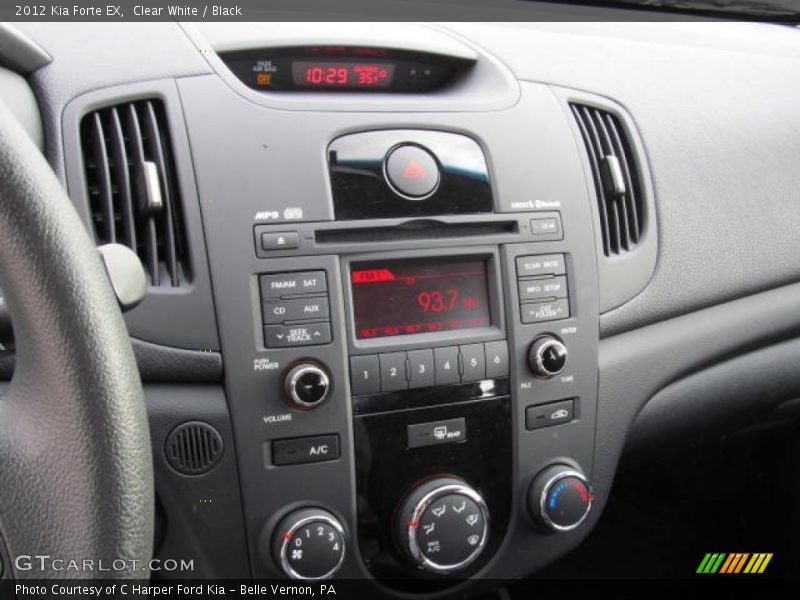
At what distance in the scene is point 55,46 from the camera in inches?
54.3

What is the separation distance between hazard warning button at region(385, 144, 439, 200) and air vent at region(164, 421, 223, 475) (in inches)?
18.4

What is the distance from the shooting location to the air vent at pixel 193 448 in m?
1.39

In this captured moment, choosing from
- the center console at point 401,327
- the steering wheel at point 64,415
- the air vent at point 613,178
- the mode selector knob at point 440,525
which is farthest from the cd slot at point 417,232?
the steering wheel at point 64,415

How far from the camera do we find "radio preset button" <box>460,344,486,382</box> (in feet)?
4.98

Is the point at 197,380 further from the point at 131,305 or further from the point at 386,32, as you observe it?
the point at 386,32

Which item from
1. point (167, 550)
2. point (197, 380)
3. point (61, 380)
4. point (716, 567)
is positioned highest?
point (61, 380)

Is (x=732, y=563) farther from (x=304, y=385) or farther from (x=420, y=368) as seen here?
(x=304, y=385)

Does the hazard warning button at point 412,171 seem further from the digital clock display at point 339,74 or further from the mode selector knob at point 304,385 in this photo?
the mode selector knob at point 304,385

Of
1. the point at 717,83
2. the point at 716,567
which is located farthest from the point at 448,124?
the point at 716,567

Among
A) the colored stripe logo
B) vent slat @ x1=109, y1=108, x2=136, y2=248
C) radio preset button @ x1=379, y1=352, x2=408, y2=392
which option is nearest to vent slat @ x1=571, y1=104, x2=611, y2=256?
radio preset button @ x1=379, y1=352, x2=408, y2=392

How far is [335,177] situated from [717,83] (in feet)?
3.03

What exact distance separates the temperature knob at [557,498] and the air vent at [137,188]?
0.68 m
